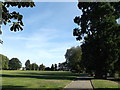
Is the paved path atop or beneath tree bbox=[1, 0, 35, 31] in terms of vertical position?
beneath

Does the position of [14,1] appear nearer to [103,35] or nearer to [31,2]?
[31,2]

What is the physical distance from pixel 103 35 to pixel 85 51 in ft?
19.3

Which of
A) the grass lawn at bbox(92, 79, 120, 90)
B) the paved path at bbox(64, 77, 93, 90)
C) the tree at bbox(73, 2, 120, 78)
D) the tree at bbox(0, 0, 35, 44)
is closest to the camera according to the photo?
the tree at bbox(0, 0, 35, 44)

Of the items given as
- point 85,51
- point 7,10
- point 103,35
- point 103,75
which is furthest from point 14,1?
point 103,75

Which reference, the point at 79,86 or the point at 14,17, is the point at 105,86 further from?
the point at 14,17

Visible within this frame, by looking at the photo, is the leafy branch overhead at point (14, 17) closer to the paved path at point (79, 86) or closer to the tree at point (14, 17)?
the tree at point (14, 17)

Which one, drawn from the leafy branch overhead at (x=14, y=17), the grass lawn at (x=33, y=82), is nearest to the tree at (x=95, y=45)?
the grass lawn at (x=33, y=82)

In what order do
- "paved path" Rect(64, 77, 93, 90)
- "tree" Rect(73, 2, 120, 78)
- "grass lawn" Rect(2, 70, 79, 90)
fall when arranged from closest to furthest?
"paved path" Rect(64, 77, 93, 90) → "grass lawn" Rect(2, 70, 79, 90) → "tree" Rect(73, 2, 120, 78)

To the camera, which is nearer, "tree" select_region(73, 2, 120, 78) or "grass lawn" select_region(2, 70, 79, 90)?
"grass lawn" select_region(2, 70, 79, 90)

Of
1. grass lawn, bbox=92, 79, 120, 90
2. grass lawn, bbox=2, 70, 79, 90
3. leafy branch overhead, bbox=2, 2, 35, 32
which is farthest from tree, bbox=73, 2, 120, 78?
leafy branch overhead, bbox=2, 2, 35, 32

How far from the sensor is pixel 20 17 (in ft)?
27.0

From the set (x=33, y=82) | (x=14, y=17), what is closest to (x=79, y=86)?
(x=33, y=82)

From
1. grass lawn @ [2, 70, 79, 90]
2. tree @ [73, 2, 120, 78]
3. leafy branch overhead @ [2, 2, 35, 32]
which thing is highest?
tree @ [73, 2, 120, 78]

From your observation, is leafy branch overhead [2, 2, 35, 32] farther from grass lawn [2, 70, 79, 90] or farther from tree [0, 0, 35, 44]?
grass lawn [2, 70, 79, 90]
